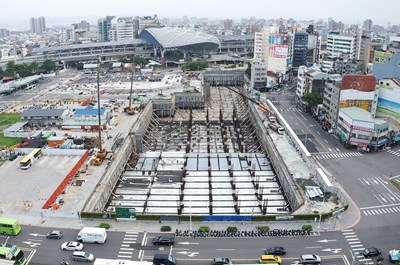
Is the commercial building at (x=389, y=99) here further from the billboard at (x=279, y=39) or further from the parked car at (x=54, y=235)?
the parked car at (x=54, y=235)

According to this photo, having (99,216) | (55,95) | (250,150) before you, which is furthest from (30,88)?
(99,216)

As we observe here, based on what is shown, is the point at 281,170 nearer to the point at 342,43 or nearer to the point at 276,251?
the point at 276,251

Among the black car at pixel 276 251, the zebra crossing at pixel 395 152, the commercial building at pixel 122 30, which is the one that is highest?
the commercial building at pixel 122 30

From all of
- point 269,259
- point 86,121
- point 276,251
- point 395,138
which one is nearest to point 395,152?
point 395,138

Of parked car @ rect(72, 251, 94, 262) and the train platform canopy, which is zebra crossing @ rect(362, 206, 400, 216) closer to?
parked car @ rect(72, 251, 94, 262)

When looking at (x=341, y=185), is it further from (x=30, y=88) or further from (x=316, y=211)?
(x=30, y=88)

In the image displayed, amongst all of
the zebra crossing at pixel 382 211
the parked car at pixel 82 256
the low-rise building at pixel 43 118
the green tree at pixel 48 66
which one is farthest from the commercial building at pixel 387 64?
the green tree at pixel 48 66

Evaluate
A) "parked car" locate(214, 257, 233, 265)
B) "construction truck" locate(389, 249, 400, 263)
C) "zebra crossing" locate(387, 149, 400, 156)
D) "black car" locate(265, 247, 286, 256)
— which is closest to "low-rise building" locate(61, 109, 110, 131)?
"parked car" locate(214, 257, 233, 265)
